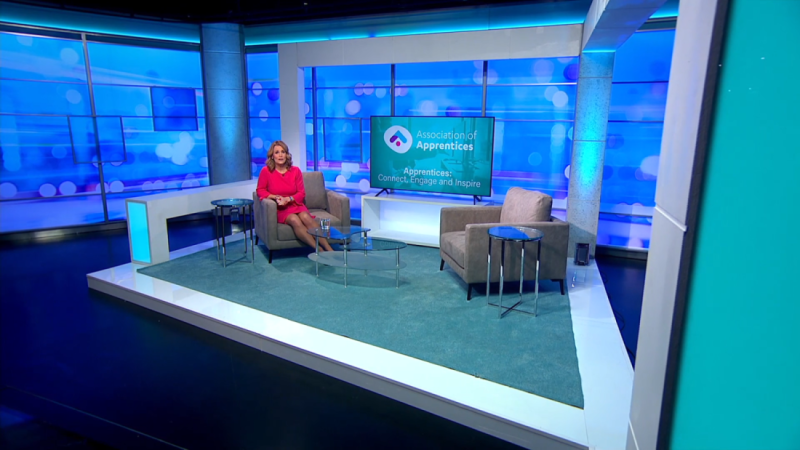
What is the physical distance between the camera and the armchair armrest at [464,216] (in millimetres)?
4852

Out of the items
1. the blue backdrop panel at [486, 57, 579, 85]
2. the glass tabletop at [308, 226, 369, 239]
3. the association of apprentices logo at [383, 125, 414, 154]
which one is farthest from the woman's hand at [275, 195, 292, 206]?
the blue backdrop panel at [486, 57, 579, 85]

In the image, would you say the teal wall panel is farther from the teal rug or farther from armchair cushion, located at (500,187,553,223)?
armchair cushion, located at (500,187,553,223)

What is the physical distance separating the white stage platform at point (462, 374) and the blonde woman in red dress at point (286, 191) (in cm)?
125

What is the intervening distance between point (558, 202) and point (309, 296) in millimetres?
10974

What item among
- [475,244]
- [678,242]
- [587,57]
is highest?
[587,57]

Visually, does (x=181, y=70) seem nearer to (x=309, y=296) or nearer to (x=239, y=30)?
(x=239, y=30)

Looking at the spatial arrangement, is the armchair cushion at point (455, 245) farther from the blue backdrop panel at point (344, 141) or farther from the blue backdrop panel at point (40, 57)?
the blue backdrop panel at point (344, 141)

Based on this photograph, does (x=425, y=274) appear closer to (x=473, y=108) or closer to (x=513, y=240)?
(x=513, y=240)

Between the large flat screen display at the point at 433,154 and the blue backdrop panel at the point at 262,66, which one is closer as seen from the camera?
the large flat screen display at the point at 433,154

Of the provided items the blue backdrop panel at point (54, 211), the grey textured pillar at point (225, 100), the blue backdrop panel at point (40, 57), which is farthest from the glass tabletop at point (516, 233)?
the blue backdrop panel at point (40, 57)

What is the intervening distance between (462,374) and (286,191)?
3122 millimetres

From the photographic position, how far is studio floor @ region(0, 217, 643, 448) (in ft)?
8.08

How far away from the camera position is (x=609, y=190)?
15.4 metres

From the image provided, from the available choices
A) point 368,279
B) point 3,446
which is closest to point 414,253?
point 368,279
